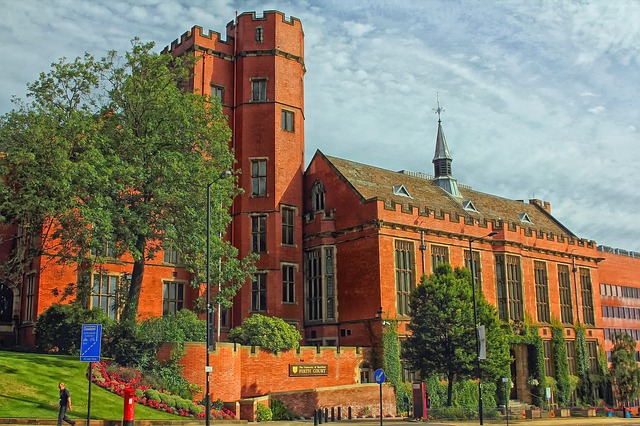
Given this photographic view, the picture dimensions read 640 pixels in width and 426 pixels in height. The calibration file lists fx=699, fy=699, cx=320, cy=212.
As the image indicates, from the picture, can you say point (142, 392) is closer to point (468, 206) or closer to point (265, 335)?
point (265, 335)

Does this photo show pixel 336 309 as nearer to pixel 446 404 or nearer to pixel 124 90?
pixel 446 404

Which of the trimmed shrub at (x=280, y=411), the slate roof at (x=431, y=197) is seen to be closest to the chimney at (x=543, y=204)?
the slate roof at (x=431, y=197)

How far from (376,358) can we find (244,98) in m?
19.4

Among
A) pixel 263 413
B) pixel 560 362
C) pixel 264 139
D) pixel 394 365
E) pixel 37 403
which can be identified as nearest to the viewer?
pixel 37 403

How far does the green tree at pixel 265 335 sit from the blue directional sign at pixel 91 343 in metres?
16.1

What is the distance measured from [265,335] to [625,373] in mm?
31684

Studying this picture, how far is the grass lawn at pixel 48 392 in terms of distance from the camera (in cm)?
2514

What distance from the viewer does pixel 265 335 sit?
1468 inches

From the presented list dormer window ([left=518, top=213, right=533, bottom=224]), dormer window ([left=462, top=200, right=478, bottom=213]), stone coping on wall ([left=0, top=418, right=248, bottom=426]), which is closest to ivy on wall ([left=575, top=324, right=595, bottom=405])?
dormer window ([left=518, top=213, right=533, bottom=224])

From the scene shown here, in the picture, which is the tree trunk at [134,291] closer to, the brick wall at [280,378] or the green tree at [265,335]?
the brick wall at [280,378]

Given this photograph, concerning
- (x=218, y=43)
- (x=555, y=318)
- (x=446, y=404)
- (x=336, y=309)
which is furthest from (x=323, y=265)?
(x=555, y=318)

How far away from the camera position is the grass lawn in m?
25.1

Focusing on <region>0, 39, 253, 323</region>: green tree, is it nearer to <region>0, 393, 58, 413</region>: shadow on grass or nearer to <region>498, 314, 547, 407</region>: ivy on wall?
<region>0, 393, 58, 413</region>: shadow on grass

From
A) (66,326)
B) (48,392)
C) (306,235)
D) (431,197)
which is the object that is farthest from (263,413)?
(431,197)
